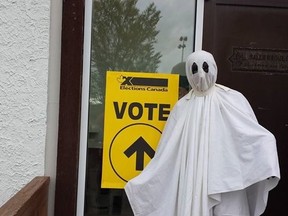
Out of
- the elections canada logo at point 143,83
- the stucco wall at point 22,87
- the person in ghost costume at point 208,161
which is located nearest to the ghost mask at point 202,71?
the person in ghost costume at point 208,161

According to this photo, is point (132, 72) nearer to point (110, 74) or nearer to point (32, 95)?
point (110, 74)

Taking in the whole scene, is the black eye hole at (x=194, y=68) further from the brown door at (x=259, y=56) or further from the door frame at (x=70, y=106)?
the door frame at (x=70, y=106)

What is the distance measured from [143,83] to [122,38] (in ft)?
1.15

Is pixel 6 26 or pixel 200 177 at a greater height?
pixel 6 26

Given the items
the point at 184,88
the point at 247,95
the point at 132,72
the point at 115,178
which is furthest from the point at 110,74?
the point at 247,95

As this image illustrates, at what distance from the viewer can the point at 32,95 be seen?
262cm

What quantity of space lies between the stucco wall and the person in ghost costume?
73cm

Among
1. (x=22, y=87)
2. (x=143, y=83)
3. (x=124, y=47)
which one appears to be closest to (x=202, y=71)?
(x=143, y=83)

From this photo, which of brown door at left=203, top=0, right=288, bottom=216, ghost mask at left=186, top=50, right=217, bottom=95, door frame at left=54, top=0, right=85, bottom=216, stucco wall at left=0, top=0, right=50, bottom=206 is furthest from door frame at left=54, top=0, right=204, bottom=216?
brown door at left=203, top=0, right=288, bottom=216

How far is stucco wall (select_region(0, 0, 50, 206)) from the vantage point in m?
2.61

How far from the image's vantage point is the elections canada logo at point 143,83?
9.15 feet

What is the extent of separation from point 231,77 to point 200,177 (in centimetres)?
93

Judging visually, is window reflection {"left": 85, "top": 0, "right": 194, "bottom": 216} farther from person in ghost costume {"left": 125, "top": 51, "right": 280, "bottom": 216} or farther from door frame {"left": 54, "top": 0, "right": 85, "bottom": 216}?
person in ghost costume {"left": 125, "top": 51, "right": 280, "bottom": 216}

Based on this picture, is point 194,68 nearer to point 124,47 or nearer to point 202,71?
point 202,71
